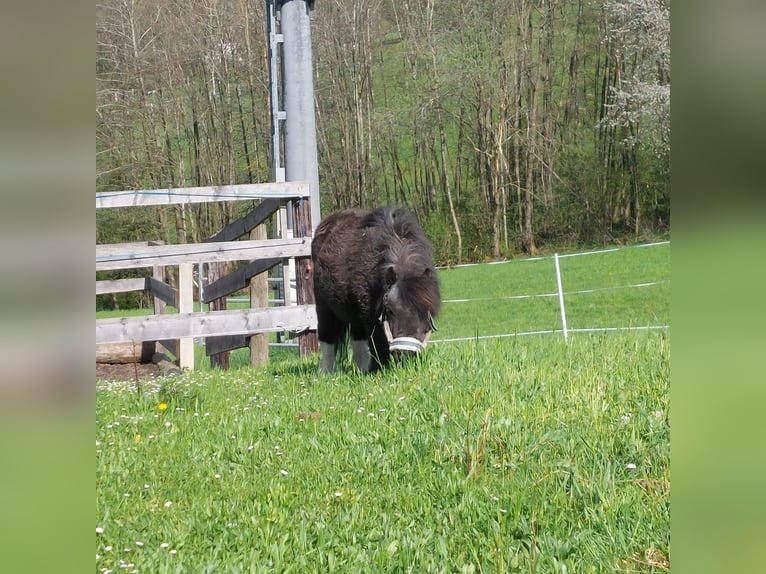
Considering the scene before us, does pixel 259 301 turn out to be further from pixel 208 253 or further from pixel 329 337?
pixel 329 337

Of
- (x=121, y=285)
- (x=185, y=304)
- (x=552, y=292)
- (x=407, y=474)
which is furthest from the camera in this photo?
(x=552, y=292)

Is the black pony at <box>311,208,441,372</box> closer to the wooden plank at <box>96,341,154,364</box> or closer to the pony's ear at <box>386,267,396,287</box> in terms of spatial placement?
the pony's ear at <box>386,267,396,287</box>

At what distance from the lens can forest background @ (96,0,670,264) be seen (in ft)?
63.7

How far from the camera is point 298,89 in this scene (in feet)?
26.7

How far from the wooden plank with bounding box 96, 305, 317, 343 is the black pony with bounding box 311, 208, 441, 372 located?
0.75m

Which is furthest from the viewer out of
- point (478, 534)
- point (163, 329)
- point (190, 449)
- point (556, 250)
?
point (556, 250)

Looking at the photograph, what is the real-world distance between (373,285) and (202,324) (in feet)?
6.76

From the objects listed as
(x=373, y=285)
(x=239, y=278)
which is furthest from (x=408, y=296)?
(x=239, y=278)

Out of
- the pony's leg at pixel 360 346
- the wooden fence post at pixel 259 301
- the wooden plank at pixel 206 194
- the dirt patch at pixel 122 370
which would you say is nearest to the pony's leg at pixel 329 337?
the pony's leg at pixel 360 346

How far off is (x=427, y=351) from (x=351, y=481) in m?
2.40

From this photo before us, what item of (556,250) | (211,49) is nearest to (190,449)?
(556,250)

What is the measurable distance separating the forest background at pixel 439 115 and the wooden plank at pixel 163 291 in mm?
8177
